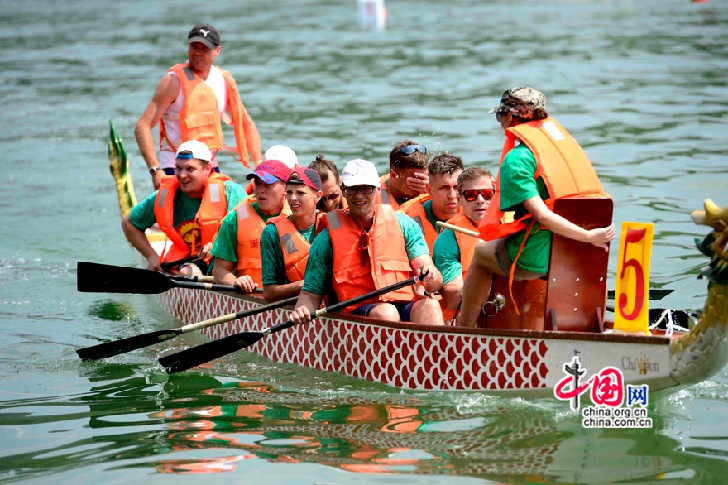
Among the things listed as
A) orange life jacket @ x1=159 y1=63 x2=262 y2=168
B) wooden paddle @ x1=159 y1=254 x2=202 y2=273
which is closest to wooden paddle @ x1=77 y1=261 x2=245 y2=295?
wooden paddle @ x1=159 y1=254 x2=202 y2=273

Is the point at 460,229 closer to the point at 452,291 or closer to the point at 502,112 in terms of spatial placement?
the point at 452,291

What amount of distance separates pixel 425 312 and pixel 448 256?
1.76 feet

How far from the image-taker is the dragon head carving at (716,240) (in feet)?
18.8

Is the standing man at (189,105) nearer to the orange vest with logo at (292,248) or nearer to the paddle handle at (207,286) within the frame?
the paddle handle at (207,286)

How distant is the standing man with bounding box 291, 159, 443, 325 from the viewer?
7262 mm

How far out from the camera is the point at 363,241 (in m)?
7.34

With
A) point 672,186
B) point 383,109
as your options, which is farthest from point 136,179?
point 672,186

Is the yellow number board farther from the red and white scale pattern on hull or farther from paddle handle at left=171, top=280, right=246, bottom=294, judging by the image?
paddle handle at left=171, top=280, right=246, bottom=294

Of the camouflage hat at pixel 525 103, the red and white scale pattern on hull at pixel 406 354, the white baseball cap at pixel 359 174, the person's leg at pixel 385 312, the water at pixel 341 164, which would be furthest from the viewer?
the person's leg at pixel 385 312

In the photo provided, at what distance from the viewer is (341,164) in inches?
597

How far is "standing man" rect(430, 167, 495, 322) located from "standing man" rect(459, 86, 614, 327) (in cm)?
67

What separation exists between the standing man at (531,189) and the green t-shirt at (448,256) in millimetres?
789

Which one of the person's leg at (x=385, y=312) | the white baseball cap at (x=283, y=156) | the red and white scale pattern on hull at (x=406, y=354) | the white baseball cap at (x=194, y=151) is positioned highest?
the white baseball cap at (x=194, y=151)

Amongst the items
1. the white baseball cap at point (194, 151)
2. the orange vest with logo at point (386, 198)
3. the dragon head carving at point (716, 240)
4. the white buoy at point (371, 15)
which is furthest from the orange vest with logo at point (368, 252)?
the white buoy at point (371, 15)
